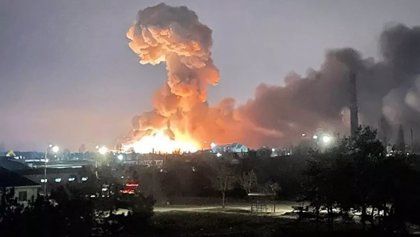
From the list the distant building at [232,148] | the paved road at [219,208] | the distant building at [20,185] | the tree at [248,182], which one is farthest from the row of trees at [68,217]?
the distant building at [232,148]

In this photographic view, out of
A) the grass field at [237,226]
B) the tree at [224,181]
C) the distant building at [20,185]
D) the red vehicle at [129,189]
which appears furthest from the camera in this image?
the tree at [224,181]

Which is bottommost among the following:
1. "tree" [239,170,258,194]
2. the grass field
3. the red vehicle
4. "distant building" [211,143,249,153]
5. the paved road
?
the grass field

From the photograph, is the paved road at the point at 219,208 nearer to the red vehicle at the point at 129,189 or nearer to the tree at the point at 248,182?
the red vehicle at the point at 129,189

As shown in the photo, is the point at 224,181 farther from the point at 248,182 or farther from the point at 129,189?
the point at 129,189

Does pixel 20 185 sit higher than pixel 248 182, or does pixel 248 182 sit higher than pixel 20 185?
pixel 248 182

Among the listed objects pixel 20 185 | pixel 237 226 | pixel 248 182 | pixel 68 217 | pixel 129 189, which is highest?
pixel 248 182

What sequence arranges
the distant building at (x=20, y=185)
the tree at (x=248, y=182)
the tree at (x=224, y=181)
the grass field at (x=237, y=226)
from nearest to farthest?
1. the grass field at (x=237, y=226)
2. the distant building at (x=20, y=185)
3. the tree at (x=224, y=181)
4. the tree at (x=248, y=182)

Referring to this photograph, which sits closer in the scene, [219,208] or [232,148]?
[219,208]

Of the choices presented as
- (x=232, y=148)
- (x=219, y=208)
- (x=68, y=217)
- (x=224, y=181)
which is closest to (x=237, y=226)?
(x=219, y=208)

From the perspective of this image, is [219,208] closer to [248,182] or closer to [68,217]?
[248,182]

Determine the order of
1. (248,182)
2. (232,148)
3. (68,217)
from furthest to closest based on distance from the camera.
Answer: (232,148), (248,182), (68,217)

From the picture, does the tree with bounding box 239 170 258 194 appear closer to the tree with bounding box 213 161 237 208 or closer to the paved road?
the tree with bounding box 213 161 237 208

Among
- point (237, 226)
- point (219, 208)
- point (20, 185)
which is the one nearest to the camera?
point (237, 226)

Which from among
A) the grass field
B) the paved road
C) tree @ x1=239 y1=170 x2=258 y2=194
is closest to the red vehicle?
the grass field
